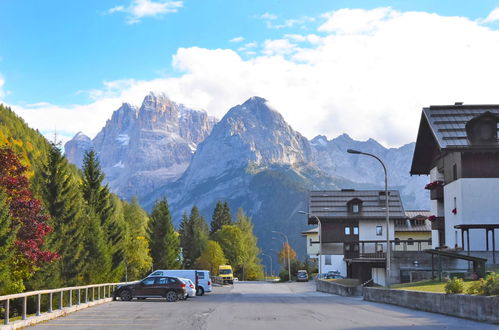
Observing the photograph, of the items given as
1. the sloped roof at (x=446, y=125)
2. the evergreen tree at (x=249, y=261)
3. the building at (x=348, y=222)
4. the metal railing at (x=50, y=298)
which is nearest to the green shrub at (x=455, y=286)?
the metal railing at (x=50, y=298)

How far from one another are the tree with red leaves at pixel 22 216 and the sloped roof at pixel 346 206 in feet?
184

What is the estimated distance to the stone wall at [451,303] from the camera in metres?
19.8

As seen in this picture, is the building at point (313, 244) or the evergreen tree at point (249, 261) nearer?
the building at point (313, 244)

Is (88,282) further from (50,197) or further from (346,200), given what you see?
(346,200)

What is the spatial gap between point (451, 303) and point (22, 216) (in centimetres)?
1868

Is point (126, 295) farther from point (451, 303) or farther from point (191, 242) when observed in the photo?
point (191, 242)

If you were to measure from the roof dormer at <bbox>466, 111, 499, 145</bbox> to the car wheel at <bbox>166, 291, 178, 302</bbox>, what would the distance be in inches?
961

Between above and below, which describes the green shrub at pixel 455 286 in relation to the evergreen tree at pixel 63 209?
below

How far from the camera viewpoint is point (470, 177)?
47.6 metres

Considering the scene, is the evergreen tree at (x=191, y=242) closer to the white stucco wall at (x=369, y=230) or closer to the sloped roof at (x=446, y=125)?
the white stucco wall at (x=369, y=230)

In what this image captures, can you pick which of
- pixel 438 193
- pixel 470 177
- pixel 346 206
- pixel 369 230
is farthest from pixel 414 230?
pixel 470 177

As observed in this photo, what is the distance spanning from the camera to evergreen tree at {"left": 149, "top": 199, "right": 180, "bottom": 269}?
281 ft

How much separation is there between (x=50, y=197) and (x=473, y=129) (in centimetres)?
3020

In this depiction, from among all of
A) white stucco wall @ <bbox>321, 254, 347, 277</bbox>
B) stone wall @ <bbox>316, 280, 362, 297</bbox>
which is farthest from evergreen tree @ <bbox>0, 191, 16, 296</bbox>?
white stucco wall @ <bbox>321, 254, 347, 277</bbox>
